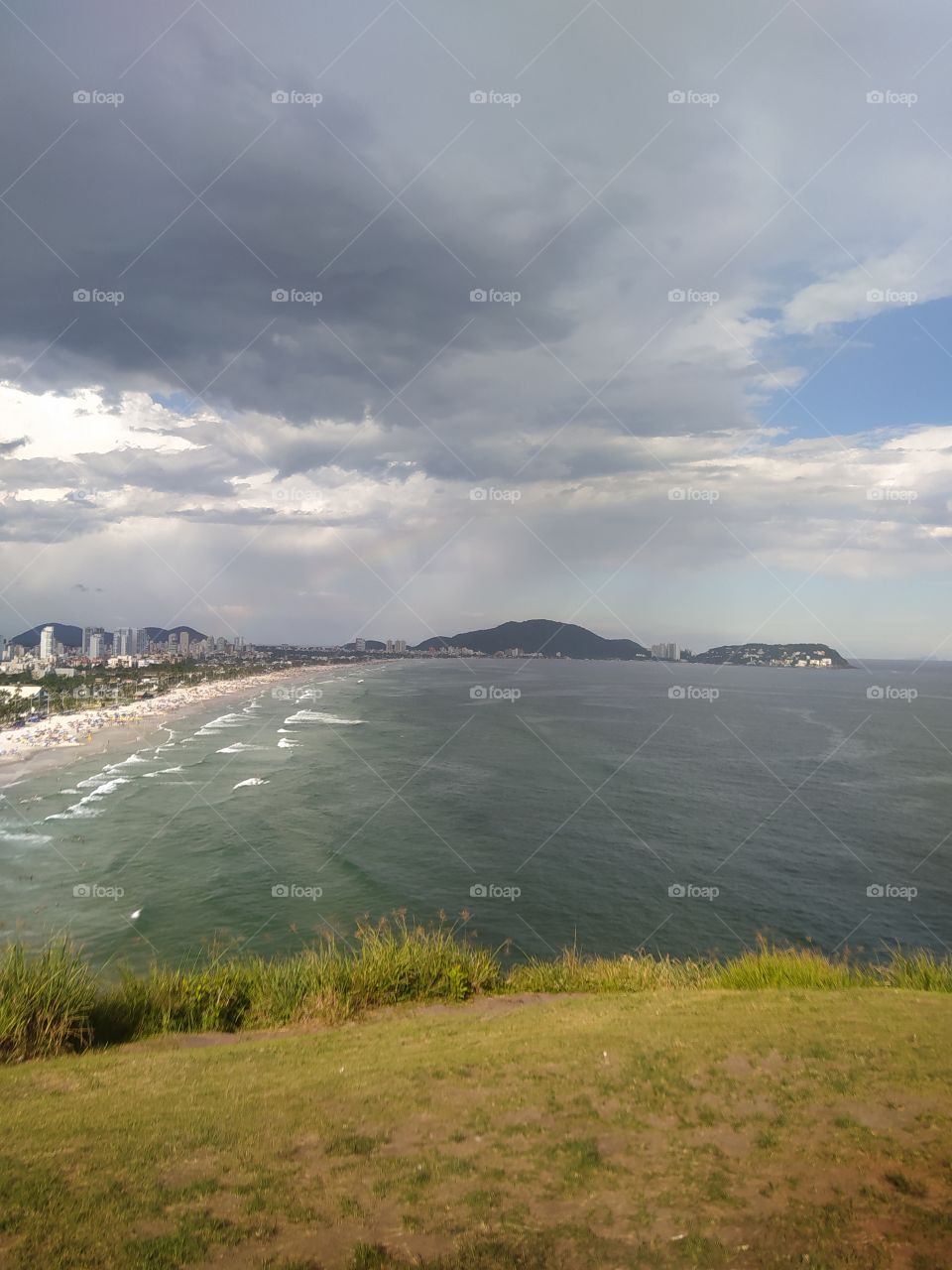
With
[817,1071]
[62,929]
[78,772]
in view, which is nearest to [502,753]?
[78,772]

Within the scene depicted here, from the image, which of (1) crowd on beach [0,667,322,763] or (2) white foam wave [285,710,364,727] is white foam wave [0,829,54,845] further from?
(2) white foam wave [285,710,364,727]

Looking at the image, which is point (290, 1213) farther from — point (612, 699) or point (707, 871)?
point (612, 699)

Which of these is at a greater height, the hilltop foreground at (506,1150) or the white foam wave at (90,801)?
the hilltop foreground at (506,1150)

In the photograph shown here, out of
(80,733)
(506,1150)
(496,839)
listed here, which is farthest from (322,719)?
(506,1150)

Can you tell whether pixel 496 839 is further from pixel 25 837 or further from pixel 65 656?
pixel 65 656

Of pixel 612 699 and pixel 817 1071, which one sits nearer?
pixel 817 1071

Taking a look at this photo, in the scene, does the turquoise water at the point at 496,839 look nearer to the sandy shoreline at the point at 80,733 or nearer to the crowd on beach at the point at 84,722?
the sandy shoreline at the point at 80,733

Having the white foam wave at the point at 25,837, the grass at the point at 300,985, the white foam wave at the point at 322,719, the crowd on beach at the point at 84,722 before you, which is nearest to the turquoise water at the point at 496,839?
the white foam wave at the point at 25,837
